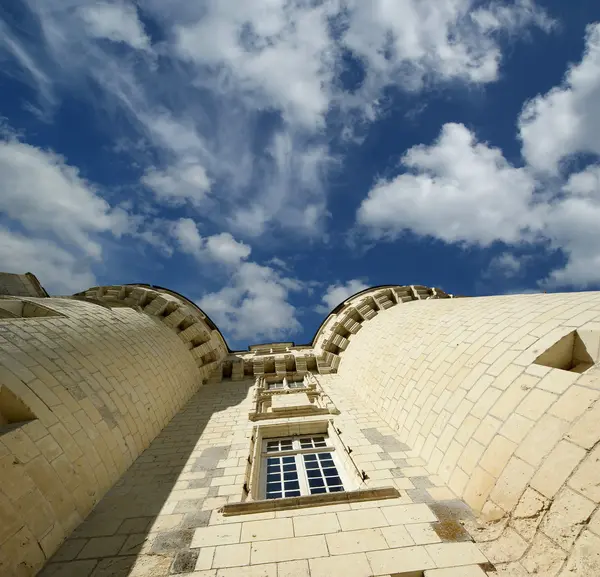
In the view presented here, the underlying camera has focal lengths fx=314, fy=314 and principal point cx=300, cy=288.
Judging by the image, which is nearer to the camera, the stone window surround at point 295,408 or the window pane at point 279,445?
the window pane at point 279,445

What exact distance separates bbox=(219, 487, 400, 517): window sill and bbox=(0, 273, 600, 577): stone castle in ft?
0.07

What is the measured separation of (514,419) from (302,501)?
336 cm

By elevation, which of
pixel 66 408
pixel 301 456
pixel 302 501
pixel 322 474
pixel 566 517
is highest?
pixel 66 408

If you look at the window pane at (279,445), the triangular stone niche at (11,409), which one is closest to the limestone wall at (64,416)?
the triangular stone niche at (11,409)

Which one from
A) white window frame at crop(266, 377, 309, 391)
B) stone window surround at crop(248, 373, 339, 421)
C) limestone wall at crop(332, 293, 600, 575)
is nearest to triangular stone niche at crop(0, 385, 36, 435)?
stone window surround at crop(248, 373, 339, 421)

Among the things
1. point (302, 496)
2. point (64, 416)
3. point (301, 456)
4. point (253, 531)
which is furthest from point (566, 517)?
point (64, 416)

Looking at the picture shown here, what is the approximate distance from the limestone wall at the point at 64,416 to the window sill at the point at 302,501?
232 cm

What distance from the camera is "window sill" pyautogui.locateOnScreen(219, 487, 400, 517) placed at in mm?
4828

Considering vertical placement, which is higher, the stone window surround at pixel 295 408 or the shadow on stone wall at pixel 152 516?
the stone window surround at pixel 295 408

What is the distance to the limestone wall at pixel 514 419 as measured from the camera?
131 inches

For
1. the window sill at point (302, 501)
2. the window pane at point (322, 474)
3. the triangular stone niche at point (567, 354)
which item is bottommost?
the window pane at point (322, 474)

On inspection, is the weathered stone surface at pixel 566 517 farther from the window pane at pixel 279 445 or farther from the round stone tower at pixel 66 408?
the round stone tower at pixel 66 408

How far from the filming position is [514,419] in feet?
14.6

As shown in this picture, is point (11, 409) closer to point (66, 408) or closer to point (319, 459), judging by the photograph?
point (66, 408)
